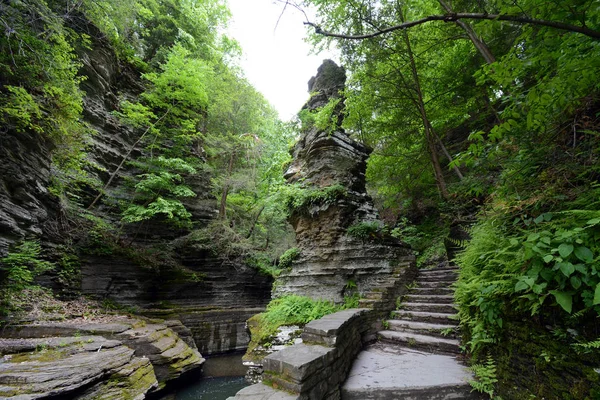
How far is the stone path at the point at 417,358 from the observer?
3.13 metres

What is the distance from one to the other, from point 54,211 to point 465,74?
617 inches

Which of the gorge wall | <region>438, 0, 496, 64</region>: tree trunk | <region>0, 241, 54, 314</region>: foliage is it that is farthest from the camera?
the gorge wall

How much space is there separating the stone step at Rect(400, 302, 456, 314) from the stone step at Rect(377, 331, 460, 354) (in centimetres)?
106

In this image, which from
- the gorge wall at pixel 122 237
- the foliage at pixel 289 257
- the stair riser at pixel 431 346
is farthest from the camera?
the foliage at pixel 289 257

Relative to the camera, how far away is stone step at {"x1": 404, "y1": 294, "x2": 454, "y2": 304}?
598 centimetres

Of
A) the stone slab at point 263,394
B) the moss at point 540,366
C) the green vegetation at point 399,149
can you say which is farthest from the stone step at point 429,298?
the stone slab at point 263,394

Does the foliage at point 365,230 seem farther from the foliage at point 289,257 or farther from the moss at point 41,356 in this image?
the moss at point 41,356

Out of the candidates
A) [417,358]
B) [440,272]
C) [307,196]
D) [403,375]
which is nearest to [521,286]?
[403,375]

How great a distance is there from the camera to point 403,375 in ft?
A: 11.5

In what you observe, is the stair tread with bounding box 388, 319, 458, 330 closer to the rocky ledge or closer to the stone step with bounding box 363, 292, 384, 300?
the stone step with bounding box 363, 292, 384, 300

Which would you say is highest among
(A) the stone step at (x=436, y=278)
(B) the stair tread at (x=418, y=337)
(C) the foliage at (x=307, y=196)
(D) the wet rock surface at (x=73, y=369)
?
(C) the foliage at (x=307, y=196)

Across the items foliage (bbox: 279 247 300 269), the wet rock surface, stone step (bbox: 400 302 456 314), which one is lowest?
the wet rock surface

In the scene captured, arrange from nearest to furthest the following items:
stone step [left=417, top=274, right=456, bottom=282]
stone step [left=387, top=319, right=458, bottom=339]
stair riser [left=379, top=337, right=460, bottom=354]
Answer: stair riser [left=379, top=337, right=460, bottom=354], stone step [left=387, top=319, right=458, bottom=339], stone step [left=417, top=274, right=456, bottom=282]

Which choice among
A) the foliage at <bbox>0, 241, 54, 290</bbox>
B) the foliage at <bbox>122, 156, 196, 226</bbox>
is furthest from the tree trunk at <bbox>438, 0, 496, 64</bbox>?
the foliage at <bbox>0, 241, 54, 290</bbox>
